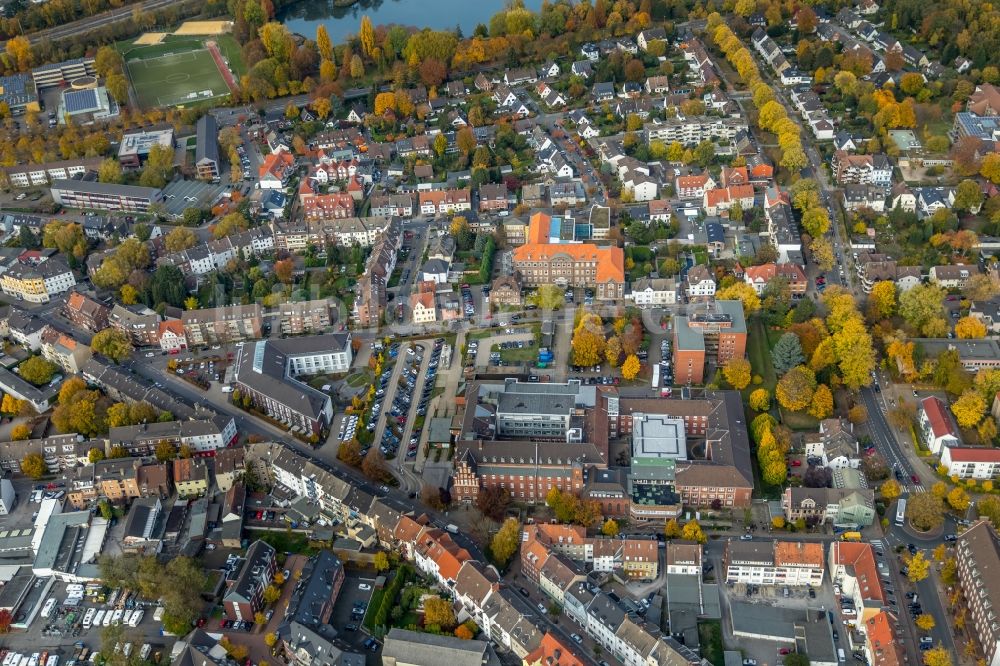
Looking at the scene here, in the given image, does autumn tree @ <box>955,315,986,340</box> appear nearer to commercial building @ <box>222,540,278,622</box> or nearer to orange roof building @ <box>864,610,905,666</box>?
orange roof building @ <box>864,610,905,666</box>

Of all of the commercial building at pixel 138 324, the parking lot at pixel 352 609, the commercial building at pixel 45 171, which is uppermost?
the commercial building at pixel 45 171

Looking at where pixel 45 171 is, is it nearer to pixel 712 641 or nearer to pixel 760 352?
pixel 760 352

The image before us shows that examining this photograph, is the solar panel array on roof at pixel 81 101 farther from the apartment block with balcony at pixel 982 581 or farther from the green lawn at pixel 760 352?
the apartment block with balcony at pixel 982 581

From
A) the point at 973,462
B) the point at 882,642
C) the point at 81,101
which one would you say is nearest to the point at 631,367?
the point at 973,462

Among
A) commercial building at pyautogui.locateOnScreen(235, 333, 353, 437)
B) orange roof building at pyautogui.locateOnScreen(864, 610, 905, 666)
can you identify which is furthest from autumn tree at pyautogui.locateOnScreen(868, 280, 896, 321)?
commercial building at pyautogui.locateOnScreen(235, 333, 353, 437)

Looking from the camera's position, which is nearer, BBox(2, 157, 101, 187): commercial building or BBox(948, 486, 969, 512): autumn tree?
BBox(948, 486, 969, 512): autumn tree

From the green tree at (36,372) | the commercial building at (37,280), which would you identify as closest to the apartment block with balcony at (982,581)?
the green tree at (36,372)

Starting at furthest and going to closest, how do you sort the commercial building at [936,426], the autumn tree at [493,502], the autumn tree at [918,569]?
the commercial building at [936,426] < the autumn tree at [493,502] < the autumn tree at [918,569]
